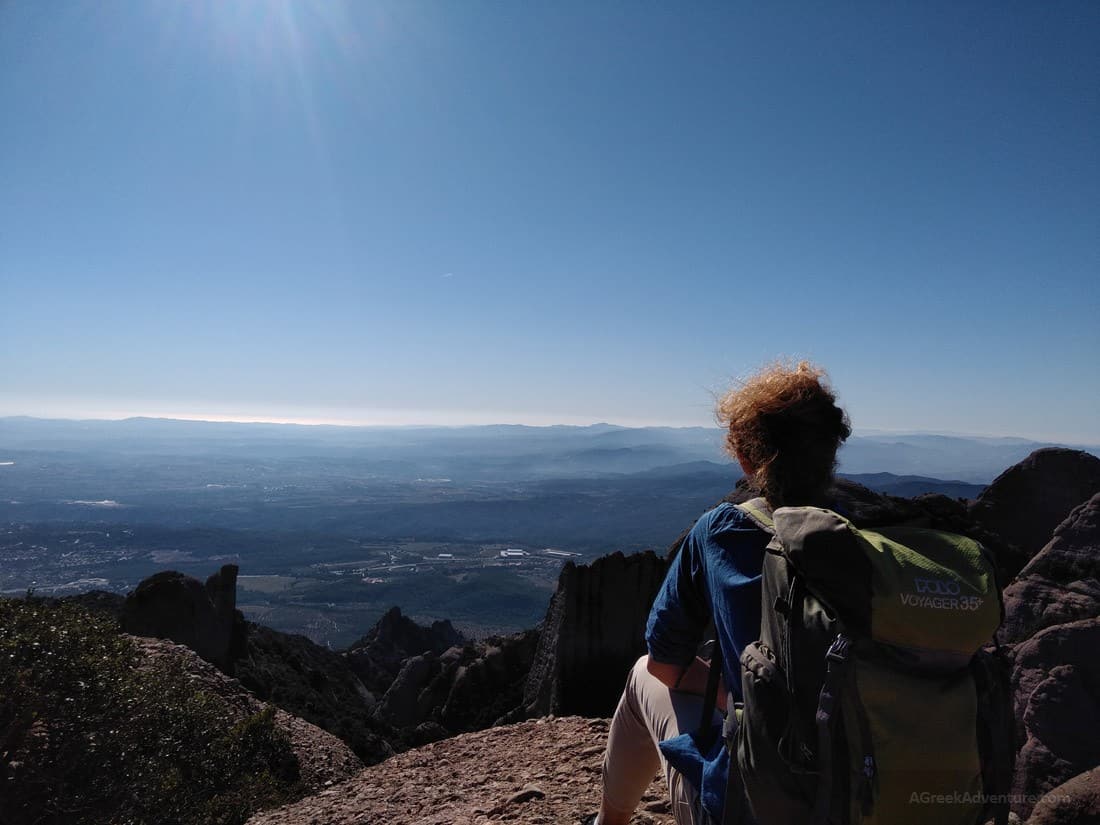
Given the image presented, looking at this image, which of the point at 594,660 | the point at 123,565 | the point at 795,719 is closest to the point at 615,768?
the point at 795,719

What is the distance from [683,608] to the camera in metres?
3.11

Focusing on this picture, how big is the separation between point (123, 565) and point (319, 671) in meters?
153

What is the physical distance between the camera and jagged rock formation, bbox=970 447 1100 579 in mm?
20312

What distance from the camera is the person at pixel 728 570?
2.63 meters

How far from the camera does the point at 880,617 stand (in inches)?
81.4

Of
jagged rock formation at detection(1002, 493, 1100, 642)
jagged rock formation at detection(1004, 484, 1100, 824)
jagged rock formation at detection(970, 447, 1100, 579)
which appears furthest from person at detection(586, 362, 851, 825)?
jagged rock formation at detection(970, 447, 1100, 579)

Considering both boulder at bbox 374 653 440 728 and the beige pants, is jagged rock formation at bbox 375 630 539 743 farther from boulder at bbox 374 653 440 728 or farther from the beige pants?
the beige pants

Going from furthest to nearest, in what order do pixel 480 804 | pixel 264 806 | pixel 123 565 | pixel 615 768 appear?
pixel 123 565 < pixel 264 806 < pixel 480 804 < pixel 615 768

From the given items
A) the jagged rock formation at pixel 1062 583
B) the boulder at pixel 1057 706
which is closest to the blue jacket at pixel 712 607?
the boulder at pixel 1057 706

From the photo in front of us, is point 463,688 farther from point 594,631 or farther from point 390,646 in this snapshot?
point 390,646

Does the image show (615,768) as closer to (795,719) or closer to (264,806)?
(795,719)

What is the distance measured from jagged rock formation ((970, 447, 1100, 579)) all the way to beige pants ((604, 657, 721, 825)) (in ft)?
70.1

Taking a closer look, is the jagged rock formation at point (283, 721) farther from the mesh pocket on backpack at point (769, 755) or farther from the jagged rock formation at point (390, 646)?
the jagged rock formation at point (390, 646)

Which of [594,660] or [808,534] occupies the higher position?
[808,534]
